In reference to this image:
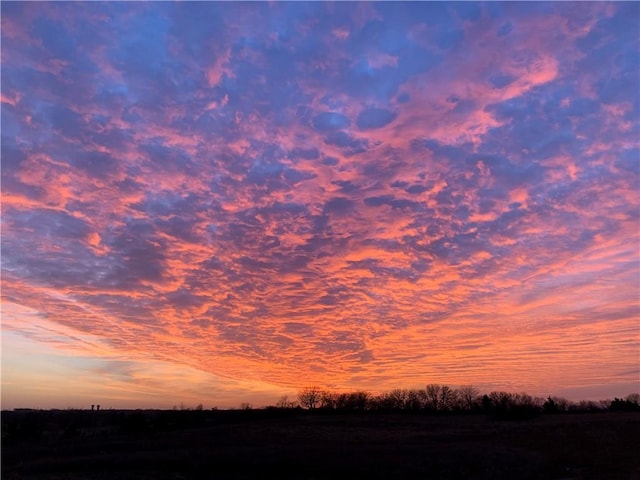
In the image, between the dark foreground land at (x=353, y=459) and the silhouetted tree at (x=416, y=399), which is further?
the silhouetted tree at (x=416, y=399)

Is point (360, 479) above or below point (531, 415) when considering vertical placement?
below

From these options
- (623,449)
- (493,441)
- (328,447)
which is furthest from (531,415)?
(328,447)

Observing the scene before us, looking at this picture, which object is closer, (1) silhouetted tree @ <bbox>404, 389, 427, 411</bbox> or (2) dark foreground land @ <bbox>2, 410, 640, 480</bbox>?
(2) dark foreground land @ <bbox>2, 410, 640, 480</bbox>

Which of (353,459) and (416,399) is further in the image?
(416,399)

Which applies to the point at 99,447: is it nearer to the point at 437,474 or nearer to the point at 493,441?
the point at 437,474

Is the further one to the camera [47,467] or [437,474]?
[47,467]

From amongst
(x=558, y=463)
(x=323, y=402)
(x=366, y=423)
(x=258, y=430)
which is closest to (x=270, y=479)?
(x=558, y=463)

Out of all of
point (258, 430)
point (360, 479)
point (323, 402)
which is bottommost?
point (360, 479)

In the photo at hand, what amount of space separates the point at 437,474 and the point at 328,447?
637 inches

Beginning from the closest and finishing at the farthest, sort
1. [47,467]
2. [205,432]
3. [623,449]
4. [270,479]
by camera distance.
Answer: [270,479] → [47,467] → [623,449] → [205,432]

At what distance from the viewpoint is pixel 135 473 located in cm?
3288

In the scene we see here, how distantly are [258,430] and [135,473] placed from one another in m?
39.9

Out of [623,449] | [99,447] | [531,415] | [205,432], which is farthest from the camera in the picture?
[531,415]

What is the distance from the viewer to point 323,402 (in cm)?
15600
